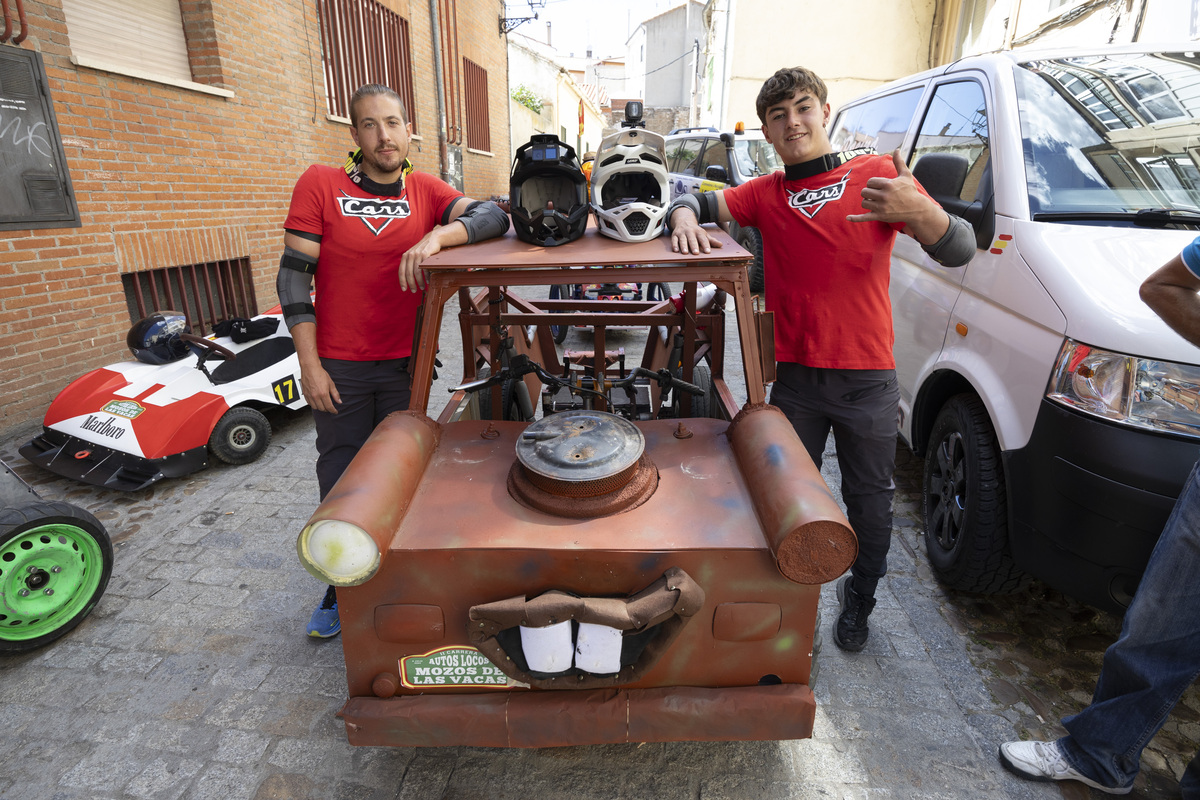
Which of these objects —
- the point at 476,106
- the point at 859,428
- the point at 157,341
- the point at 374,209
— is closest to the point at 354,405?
the point at 374,209

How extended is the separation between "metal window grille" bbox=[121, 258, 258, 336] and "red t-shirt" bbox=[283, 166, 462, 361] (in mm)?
4416

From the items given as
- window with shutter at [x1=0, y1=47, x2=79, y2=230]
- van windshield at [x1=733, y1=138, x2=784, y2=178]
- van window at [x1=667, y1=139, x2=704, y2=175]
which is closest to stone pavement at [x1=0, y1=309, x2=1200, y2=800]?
window with shutter at [x1=0, y1=47, x2=79, y2=230]

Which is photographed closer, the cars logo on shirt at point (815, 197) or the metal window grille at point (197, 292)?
the cars logo on shirt at point (815, 197)

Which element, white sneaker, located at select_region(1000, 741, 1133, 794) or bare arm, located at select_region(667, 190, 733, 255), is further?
bare arm, located at select_region(667, 190, 733, 255)

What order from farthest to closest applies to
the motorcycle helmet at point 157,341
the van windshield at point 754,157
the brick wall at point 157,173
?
1. the van windshield at point 754,157
2. the brick wall at point 157,173
3. the motorcycle helmet at point 157,341

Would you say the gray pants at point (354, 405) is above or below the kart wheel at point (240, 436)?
above

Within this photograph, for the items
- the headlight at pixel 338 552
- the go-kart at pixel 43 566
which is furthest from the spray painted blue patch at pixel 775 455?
the go-kart at pixel 43 566

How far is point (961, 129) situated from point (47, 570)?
5060 millimetres

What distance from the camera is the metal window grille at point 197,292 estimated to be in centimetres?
613

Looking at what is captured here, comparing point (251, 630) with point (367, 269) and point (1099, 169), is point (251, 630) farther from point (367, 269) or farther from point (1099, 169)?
point (1099, 169)

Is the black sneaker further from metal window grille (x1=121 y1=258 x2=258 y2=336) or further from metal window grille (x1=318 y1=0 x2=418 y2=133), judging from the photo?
metal window grille (x1=318 y1=0 x2=418 y2=133)

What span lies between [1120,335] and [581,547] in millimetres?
1993

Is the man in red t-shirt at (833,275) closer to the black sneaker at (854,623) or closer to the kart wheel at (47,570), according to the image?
the black sneaker at (854,623)

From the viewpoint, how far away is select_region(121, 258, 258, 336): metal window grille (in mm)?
6133
